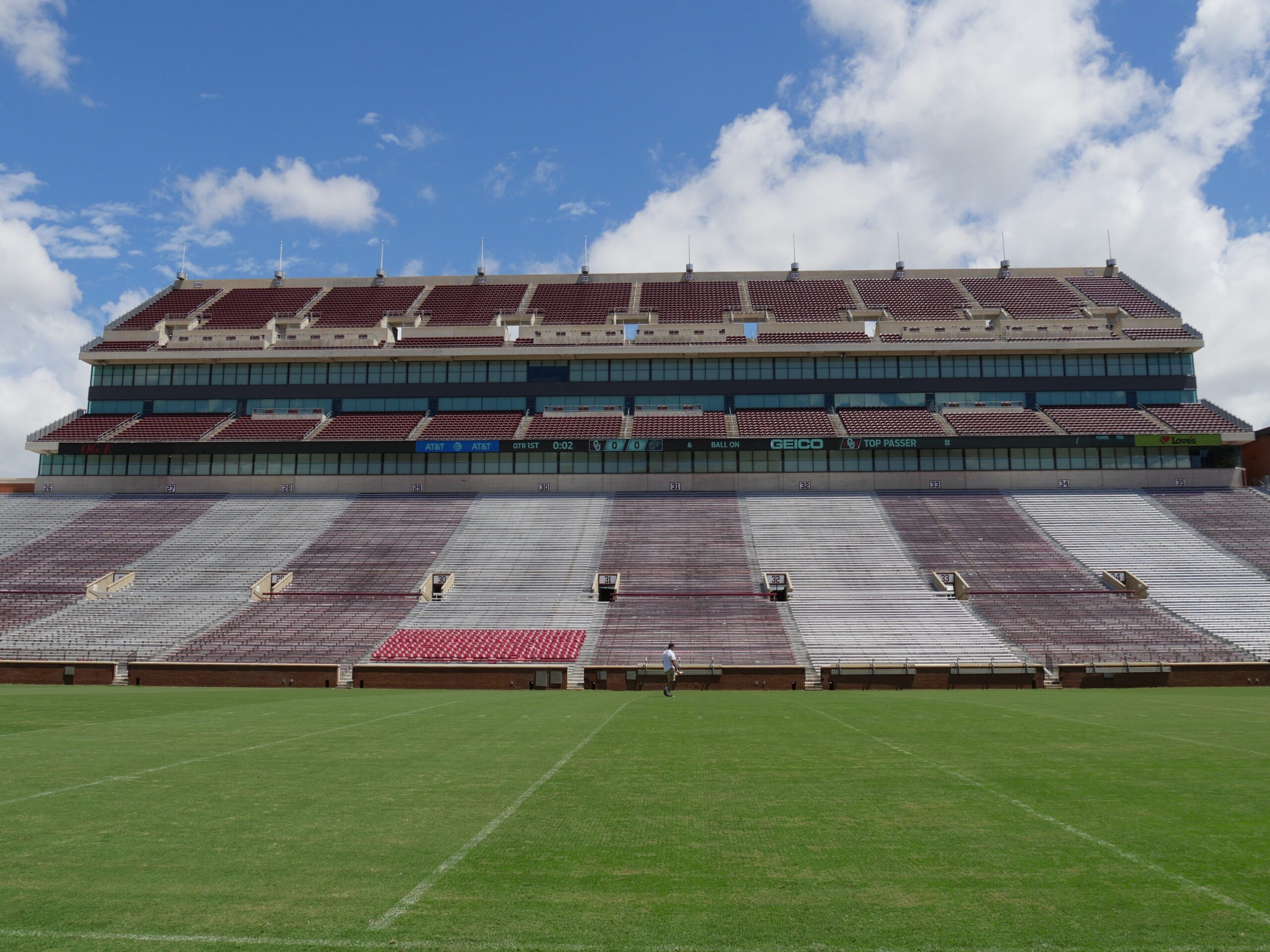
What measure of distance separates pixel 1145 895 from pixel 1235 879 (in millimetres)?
888

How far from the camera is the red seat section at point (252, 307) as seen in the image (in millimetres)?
60969

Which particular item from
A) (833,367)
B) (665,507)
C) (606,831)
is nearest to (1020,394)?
(833,367)

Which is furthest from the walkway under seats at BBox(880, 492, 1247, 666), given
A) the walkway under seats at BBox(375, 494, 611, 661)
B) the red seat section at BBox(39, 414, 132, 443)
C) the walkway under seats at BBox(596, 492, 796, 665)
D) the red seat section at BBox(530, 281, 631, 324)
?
the red seat section at BBox(39, 414, 132, 443)

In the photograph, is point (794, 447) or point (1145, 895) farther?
point (794, 447)

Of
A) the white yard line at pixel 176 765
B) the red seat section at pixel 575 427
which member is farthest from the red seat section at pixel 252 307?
the white yard line at pixel 176 765

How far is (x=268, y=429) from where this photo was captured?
54875mm

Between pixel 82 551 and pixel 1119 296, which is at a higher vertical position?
pixel 1119 296

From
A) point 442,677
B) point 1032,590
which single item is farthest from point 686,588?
point 1032,590

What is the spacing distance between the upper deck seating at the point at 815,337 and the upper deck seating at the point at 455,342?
19.0 meters

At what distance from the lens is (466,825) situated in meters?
7.45

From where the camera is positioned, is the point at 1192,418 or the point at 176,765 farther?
the point at 1192,418

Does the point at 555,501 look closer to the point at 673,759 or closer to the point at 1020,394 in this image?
the point at 1020,394

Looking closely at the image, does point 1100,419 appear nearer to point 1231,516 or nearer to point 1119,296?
point 1231,516

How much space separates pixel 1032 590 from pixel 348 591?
108ft
